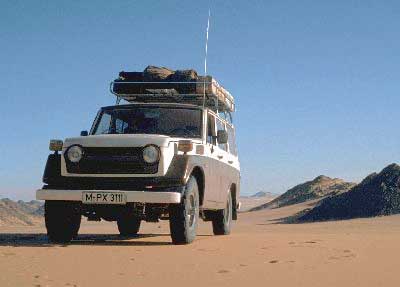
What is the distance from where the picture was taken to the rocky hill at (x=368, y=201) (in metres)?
21.9

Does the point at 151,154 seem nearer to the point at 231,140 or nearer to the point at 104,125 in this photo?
the point at 104,125

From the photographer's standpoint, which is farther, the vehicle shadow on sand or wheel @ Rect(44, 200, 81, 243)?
wheel @ Rect(44, 200, 81, 243)

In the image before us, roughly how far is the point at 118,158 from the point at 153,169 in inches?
19.7

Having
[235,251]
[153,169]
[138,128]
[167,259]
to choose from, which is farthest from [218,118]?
[167,259]

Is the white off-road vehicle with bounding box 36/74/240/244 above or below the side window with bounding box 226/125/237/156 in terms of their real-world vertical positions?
below

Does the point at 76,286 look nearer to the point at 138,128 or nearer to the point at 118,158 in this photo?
the point at 118,158

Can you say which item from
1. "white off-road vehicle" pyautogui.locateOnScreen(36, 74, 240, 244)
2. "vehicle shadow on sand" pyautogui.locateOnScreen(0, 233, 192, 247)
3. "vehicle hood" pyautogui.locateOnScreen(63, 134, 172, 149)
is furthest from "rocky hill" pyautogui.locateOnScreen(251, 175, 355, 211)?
"vehicle hood" pyautogui.locateOnScreen(63, 134, 172, 149)

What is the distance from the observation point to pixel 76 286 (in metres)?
4.99

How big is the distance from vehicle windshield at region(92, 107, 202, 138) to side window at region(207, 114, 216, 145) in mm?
328

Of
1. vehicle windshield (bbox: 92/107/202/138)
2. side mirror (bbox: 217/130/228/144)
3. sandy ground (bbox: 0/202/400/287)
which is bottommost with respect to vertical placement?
sandy ground (bbox: 0/202/400/287)

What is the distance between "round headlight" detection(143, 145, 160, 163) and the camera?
8.48m

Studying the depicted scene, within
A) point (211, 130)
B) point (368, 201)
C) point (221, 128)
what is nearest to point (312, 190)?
point (368, 201)

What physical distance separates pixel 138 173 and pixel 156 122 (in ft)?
5.00

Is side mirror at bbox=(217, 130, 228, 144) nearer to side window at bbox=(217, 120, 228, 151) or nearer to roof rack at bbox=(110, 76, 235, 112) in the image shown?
side window at bbox=(217, 120, 228, 151)
